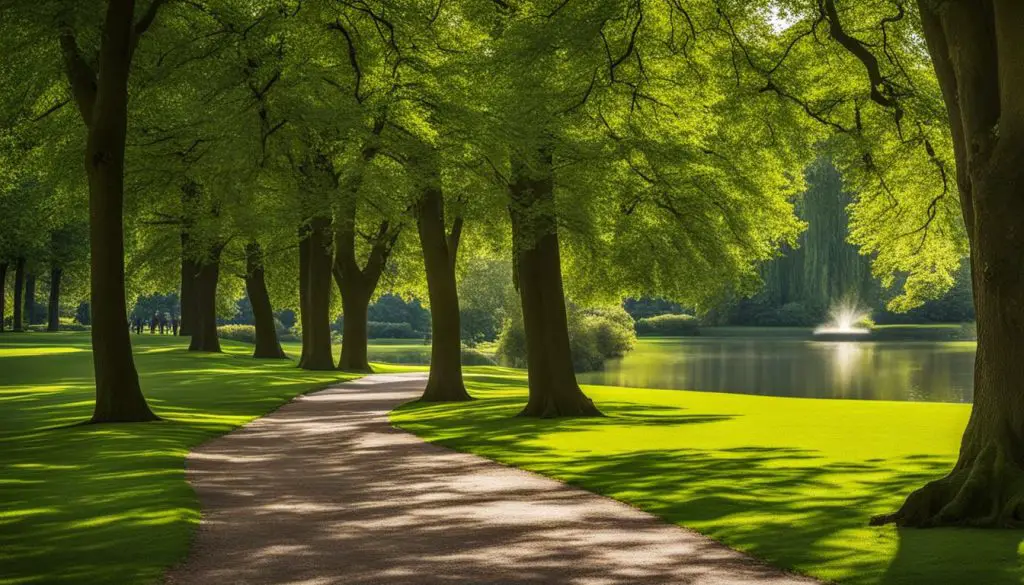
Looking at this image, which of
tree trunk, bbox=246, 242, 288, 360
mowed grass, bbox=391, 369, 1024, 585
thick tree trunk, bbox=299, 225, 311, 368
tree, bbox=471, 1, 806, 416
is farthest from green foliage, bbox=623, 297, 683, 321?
tree, bbox=471, 1, 806, 416

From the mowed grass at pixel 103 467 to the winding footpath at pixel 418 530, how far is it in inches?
17.3

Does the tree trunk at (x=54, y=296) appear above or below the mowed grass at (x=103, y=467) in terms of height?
above

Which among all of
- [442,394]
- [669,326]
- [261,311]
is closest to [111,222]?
[442,394]

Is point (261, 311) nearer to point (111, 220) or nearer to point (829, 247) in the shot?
point (111, 220)

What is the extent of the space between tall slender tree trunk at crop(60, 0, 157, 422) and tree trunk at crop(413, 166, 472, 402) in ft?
27.4

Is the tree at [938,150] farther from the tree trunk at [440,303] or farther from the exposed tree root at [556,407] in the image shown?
the tree trunk at [440,303]

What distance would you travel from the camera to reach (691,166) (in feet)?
79.3

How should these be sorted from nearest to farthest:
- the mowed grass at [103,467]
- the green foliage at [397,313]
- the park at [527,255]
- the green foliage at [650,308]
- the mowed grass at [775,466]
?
the mowed grass at [775,466] → the mowed grass at [103,467] → the park at [527,255] → the green foliage at [650,308] → the green foliage at [397,313]

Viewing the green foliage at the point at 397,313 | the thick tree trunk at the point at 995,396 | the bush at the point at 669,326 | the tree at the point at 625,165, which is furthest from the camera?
the green foliage at the point at 397,313

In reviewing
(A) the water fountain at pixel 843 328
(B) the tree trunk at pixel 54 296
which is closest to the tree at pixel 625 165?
(B) the tree trunk at pixel 54 296

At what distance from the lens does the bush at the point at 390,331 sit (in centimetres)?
10856

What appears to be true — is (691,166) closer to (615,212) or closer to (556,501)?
(615,212)

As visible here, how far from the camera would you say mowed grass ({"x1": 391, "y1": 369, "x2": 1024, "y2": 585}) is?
982 cm

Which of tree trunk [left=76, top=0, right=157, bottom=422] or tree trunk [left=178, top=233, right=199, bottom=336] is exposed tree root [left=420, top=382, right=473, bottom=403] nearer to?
tree trunk [left=76, top=0, right=157, bottom=422]
